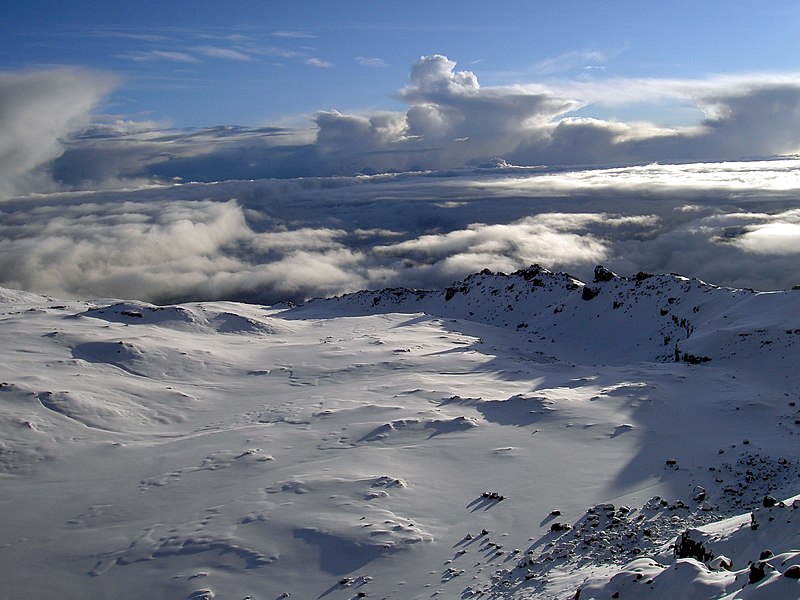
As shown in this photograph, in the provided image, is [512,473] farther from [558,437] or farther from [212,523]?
[212,523]

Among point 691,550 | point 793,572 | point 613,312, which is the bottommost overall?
point 613,312

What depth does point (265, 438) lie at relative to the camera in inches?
757

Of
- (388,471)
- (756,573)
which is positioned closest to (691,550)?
(756,573)

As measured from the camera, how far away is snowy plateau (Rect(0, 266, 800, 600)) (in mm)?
11281

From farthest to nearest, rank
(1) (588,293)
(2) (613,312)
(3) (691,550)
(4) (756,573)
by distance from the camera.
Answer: (1) (588,293)
(2) (613,312)
(3) (691,550)
(4) (756,573)

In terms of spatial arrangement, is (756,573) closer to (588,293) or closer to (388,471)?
(388,471)

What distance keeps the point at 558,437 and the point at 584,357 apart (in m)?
27.1

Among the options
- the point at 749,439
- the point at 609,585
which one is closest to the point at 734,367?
the point at 749,439

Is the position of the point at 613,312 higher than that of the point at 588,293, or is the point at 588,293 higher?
the point at 588,293

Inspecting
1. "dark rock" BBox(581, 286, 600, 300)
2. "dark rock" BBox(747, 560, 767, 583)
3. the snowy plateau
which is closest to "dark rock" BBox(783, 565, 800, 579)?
the snowy plateau

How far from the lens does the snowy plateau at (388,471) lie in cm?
1128

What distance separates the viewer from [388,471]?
16250 millimetres

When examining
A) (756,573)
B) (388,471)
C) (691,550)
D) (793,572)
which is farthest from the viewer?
(388,471)

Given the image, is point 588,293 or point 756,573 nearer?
point 756,573
